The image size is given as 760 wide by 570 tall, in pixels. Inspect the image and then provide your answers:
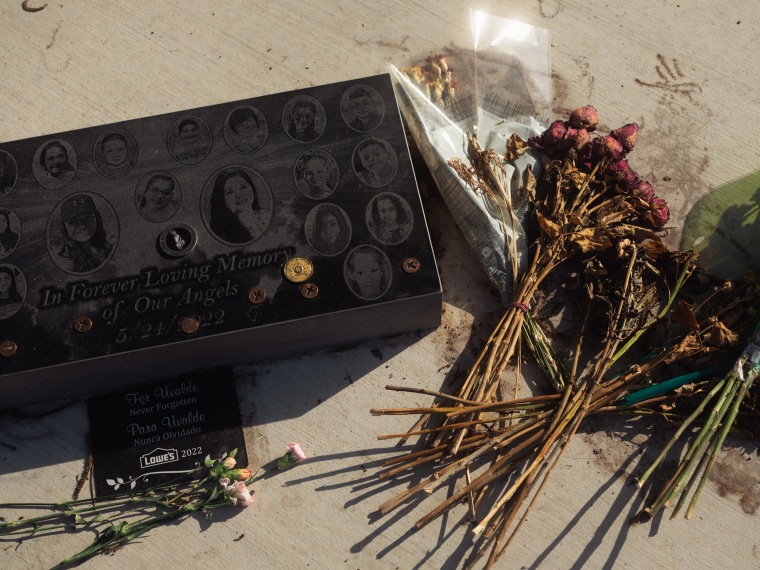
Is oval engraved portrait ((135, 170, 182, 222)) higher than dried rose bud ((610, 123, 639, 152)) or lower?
higher

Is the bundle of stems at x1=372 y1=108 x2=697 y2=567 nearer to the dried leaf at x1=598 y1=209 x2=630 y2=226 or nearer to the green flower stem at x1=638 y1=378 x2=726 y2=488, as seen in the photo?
the dried leaf at x1=598 y1=209 x2=630 y2=226

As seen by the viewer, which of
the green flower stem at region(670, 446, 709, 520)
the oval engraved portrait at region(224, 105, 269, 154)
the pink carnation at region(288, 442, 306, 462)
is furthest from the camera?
the oval engraved portrait at region(224, 105, 269, 154)

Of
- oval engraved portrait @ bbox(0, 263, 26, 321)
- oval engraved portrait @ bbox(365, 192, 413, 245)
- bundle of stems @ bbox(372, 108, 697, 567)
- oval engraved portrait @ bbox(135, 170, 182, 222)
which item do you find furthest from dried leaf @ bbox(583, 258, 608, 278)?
oval engraved portrait @ bbox(0, 263, 26, 321)

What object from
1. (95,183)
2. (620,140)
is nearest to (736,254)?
(620,140)

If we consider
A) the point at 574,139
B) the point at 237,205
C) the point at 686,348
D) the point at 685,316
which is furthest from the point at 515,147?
the point at 237,205

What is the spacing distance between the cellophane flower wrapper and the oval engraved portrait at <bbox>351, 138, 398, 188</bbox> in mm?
297

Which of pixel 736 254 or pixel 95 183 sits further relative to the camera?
pixel 736 254

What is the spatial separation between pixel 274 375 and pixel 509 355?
1.09m

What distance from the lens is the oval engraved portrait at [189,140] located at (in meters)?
3.19

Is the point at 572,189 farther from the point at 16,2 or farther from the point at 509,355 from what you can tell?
the point at 16,2

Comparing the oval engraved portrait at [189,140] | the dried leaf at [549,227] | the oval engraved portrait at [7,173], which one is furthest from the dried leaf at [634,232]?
the oval engraved portrait at [7,173]

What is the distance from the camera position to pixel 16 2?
4.11 meters

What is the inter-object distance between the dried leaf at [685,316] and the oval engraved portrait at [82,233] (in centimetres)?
243

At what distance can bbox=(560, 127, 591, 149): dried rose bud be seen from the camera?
3.21m
